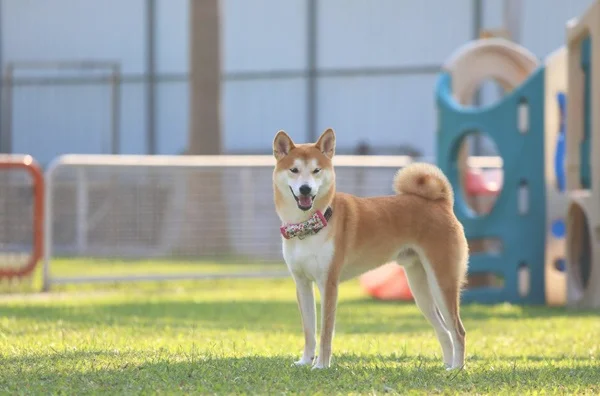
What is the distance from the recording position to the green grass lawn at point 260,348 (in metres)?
6.66

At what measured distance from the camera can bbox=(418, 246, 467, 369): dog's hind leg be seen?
7.48 metres

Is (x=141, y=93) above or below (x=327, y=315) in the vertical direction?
above

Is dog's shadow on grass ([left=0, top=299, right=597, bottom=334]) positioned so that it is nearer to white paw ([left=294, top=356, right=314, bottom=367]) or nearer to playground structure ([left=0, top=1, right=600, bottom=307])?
playground structure ([left=0, top=1, right=600, bottom=307])

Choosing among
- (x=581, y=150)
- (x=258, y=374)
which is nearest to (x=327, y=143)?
(x=258, y=374)

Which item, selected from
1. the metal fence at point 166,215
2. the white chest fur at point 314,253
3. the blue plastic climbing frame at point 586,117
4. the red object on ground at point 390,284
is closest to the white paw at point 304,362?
the white chest fur at point 314,253

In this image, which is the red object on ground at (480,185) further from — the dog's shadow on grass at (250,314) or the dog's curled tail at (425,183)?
the dog's curled tail at (425,183)

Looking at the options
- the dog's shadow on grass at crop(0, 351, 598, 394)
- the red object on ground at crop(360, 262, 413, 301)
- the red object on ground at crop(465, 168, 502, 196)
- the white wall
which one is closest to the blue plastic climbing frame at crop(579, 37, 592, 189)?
the red object on ground at crop(465, 168, 502, 196)

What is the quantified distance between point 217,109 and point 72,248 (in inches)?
268

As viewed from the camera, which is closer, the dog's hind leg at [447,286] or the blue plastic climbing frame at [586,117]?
the dog's hind leg at [447,286]

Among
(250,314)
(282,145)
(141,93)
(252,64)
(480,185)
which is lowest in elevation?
(250,314)

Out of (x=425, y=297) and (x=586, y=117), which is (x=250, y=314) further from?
(x=425, y=297)

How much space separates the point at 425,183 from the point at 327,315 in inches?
43.8

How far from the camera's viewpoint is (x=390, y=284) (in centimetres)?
1439

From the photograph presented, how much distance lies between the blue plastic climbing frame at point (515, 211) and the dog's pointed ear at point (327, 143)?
21.3 ft
